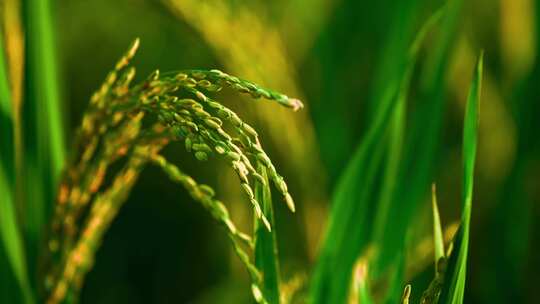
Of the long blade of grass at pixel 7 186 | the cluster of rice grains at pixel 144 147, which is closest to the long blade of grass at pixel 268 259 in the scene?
the cluster of rice grains at pixel 144 147

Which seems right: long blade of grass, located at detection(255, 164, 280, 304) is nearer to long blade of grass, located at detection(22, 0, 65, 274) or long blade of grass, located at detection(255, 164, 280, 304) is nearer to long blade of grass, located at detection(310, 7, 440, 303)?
long blade of grass, located at detection(310, 7, 440, 303)

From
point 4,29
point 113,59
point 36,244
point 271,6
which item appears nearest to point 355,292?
point 36,244

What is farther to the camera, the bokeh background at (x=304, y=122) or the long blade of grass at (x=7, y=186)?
the bokeh background at (x=304, y=122)

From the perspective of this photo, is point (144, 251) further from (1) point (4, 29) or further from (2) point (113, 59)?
(1) point (4, 29)

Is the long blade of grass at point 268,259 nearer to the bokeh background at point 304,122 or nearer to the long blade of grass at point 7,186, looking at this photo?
the bokeh background at point 304,122

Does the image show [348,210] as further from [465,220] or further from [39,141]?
[39,141]

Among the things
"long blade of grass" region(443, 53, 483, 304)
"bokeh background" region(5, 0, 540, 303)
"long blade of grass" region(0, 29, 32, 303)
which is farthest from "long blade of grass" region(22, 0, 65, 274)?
"long blade of grass" region(443, 53, 483, 304)
